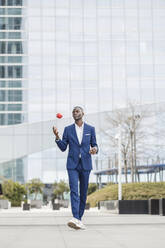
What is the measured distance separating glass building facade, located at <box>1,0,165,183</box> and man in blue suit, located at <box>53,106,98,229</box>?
55175 millimetres

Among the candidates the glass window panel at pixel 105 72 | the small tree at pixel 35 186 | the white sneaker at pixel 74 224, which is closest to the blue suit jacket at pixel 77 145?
the white sneaker at pixel 74 224

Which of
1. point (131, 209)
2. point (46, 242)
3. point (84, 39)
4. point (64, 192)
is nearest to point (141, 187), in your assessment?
point (131, 209)

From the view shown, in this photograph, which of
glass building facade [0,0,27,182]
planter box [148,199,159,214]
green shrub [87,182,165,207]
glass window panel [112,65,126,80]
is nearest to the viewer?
planter box [148,199,159,214]

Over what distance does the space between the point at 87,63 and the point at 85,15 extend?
6.57m

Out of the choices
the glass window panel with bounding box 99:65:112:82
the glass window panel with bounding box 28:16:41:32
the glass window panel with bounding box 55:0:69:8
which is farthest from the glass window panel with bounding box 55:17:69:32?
the glass window panel with bounding box 99:65:112:82

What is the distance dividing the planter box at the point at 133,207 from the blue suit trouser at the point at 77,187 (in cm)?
1057

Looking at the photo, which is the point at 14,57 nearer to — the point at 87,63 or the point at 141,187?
the point at 87,63

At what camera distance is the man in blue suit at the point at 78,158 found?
771 centimetres

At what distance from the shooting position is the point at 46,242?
5605 millimetres

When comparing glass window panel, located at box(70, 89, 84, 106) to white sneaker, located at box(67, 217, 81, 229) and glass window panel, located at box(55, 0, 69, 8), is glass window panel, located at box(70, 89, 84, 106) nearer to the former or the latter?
glass window panel, located at box(55, 0, 69, 8)

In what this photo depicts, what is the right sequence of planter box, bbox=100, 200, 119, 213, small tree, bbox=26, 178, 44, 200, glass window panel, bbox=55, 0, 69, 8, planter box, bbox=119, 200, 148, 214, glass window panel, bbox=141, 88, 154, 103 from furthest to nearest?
1. glass window panel, bbox=55, 0, 69, 8
2. glass window panel, bbox=141, 88, 154, 103
3. small tree, bbox=26, 178, 44, 200
4. planter box, bbox=100, 200, 119, 213
5. planter box, bbox=119, 200, 148, 214

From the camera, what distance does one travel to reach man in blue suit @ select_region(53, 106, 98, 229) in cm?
771

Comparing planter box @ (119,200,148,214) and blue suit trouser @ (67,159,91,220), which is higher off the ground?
blue suit trouser @ (67,159,91,220)

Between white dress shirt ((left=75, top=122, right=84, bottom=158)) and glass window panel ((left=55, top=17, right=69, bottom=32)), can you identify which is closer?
white dress shirt ((left=75, top=122, right=84, bottom=158))
